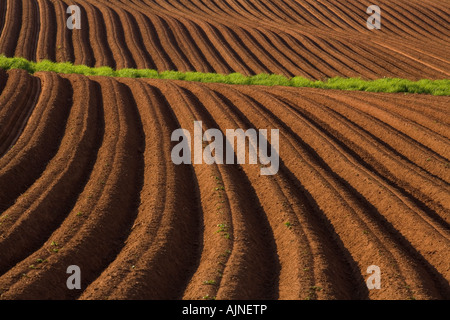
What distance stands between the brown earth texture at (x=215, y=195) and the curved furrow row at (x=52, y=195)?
4 cm

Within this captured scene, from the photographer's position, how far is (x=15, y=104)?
43.9 feet

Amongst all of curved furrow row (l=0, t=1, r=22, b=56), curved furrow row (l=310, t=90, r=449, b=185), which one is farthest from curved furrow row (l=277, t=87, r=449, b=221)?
curved furrow row (l=0, t=1, r=22, b=56)

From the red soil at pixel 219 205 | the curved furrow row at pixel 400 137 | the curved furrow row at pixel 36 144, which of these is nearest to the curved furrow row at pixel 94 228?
the red soil at pixel 219 205

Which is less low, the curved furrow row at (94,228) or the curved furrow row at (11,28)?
the curved furrow row at (11,28)

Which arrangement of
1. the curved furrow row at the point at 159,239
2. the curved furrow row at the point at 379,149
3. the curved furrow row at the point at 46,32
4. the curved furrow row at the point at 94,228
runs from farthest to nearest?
the curved furrow row at the point at 46,32 < the curved furrow row at the point at 379,149 < the curved furrow row at the point at 159,239 < the curved furrow row at the point at 94,228

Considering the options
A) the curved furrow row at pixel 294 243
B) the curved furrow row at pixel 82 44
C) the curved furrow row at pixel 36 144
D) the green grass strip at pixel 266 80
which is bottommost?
the curved furrow row at pixel 294 243

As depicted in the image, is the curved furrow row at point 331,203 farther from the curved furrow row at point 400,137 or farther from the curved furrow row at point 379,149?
the curved furrow row at point 400,137

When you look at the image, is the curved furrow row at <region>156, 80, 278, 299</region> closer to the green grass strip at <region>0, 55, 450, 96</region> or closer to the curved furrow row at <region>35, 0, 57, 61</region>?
the green grass strip at <region>0, 55, 450, 96</region>

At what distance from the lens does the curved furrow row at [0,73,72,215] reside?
9.42m

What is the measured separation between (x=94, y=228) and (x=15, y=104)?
7237 millimetres

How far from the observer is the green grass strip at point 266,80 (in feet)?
65.7

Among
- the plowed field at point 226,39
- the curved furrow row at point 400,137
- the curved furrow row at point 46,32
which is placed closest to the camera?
the curved furrow row at point 400,137

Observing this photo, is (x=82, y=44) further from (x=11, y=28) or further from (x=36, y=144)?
(x=36, y=144)
